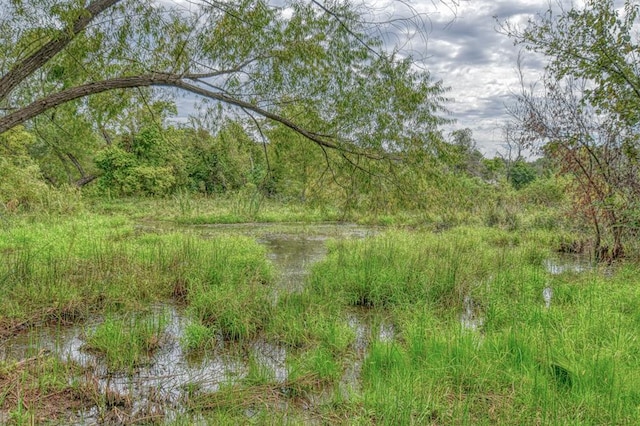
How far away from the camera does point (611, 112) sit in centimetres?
709

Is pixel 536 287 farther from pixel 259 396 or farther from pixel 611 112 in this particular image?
pixel 259 396

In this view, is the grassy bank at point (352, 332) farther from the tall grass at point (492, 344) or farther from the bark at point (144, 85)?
the bark at point (144, 85)

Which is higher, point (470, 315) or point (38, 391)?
point (470, 315)

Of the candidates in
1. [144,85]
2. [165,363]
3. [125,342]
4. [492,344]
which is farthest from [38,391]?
[492,344]

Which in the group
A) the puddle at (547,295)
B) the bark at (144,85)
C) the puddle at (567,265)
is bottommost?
the puddle at (547,295)

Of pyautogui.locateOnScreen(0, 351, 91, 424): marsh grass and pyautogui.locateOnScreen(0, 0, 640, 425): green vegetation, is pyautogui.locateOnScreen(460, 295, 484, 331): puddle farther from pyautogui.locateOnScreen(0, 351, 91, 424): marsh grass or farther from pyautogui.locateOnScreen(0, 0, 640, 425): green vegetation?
pyautogui.locateOnScreen(0, 351, 91, 424): marsh grass

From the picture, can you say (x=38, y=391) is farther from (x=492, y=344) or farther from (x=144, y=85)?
(x=492, y=344)

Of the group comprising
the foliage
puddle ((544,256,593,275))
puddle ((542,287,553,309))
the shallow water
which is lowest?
the shallow water

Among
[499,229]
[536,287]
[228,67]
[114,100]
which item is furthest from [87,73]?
[499,229]

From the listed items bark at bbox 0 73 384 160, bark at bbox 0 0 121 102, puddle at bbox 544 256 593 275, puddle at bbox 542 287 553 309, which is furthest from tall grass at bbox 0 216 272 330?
puddle at bbox 544 256 593 275

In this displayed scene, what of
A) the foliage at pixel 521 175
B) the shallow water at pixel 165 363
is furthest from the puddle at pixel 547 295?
the foliage at pixel 521 175

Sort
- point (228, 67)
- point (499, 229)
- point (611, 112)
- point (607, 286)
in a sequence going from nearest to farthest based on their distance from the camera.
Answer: point (228, 67)
point (607, 286)
point (611, 112)
point (499, 229)

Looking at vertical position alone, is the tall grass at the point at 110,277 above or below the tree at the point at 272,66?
below

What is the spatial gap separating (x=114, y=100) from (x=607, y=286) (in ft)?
24.7
